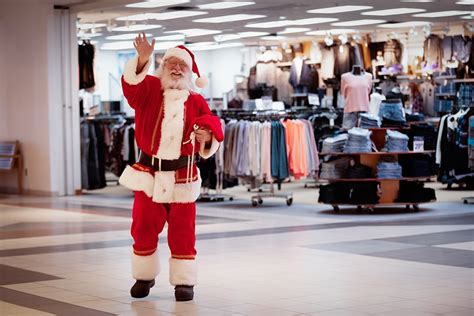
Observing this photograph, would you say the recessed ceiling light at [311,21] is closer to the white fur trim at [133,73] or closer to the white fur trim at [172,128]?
the white fur trim at [172,128]

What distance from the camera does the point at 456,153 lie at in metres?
15.3

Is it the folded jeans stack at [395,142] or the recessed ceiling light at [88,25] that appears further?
the recessed ceiling light at [88,25]

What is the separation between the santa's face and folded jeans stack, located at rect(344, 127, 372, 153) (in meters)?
5.79

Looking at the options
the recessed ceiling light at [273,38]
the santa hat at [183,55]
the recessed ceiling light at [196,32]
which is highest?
the recessed ceiling light at [196,32]

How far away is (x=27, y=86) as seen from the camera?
16375 mm

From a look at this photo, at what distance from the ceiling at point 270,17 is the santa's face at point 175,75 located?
8.77 metres

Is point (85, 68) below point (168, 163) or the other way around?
the other way around

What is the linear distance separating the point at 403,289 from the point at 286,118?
7441 mm

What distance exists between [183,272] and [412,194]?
6605 millimetres

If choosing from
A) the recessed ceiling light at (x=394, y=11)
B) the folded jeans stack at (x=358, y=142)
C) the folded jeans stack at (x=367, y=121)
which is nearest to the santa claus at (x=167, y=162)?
the folded jeans stack at (x=358, y=142)

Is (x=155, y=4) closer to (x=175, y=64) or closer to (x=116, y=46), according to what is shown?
(x=116, y=46)

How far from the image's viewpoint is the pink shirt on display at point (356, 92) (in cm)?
1319

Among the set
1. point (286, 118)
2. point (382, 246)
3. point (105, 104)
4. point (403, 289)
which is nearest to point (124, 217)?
point (286, 118)

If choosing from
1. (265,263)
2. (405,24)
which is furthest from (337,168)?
(405,24)
